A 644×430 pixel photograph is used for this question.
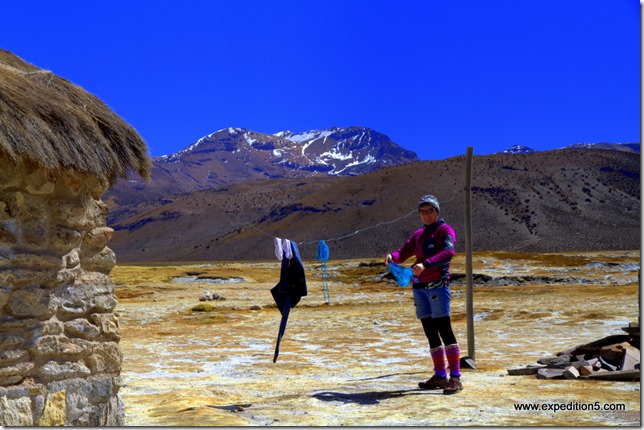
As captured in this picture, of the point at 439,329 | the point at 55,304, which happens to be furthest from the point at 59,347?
the point at 439,329

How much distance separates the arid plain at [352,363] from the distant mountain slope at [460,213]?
5628 cm

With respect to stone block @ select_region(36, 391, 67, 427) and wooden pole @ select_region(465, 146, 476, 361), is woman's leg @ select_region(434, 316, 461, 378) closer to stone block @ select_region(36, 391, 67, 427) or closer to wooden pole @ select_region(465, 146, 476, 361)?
wooden pole @ select_region(465, 146, 476, 361)

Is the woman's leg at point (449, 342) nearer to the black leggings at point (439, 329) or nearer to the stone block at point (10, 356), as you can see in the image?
the black leggings at point (439, 329)

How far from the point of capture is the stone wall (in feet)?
17.3

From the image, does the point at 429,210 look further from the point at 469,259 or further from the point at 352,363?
the point at 352,363

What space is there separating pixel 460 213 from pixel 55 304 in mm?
88074

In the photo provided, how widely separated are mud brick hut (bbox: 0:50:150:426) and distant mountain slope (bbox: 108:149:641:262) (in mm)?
72716

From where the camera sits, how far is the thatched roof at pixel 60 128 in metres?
5.32

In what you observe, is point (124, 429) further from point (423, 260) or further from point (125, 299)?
point (125, 299)

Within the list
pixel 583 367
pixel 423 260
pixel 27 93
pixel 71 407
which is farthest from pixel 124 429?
pixel 583 367

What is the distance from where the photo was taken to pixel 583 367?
28.1 feet

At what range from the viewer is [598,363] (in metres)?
8.87

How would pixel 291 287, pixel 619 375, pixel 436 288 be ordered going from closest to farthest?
Result: pixel 436 288
pixel 291 287
pixel 619 375

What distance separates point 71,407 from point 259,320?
603 inches
